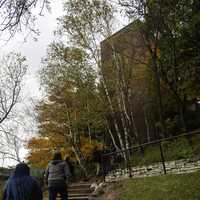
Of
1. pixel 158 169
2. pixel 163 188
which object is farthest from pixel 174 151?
pixel 163 188

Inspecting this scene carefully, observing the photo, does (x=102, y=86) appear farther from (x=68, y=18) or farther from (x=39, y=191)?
(x=39, y=191)

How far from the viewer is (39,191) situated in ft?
17.5

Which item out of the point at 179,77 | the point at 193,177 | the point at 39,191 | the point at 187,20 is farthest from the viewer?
the point at 179,77

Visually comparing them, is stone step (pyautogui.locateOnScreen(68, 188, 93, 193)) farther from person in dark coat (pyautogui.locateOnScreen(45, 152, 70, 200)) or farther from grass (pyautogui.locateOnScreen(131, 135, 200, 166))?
person in dark coat (pyautogui.locateOnScreen(45, 152, 70, 200))

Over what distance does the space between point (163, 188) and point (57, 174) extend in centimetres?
313

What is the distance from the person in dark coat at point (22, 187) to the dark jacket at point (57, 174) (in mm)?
3476

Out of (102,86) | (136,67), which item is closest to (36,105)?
(102,86)

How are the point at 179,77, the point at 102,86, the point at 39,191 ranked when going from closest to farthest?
the point at 39,191 < the point at 179,77 < the point at 102,86

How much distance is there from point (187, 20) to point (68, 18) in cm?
959

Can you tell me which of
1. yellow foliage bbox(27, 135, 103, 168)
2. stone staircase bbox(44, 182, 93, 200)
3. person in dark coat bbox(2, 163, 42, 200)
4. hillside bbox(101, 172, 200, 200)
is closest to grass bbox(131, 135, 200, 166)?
stone staircase bbox(44, 182, 93, 200)

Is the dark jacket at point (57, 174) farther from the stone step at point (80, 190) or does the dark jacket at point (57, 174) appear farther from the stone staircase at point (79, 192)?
the stone step at point (80, 190)

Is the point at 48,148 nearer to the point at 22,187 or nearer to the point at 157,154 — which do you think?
the point at 157,154

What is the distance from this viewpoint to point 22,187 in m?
5.24

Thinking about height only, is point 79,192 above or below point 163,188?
above
